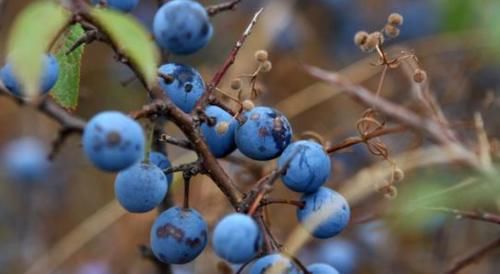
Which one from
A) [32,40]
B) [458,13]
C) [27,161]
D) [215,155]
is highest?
[32,40]

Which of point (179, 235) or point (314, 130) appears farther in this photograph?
point (314, 130)

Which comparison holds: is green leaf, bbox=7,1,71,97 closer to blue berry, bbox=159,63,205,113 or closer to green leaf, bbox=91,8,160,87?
green leaf, bbox=91,8,160,87

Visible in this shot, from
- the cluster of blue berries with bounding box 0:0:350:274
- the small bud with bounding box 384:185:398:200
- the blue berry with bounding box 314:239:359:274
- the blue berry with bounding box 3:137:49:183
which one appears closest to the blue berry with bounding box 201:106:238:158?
the cluster of blue berries with bounding box 0:0:350:274

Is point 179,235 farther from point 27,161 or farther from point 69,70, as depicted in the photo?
point 27,161

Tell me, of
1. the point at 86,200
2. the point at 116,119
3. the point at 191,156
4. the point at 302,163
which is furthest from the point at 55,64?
the point at 86,200

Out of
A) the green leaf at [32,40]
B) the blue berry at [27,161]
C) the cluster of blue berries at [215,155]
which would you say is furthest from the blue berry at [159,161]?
the blue berry at [27,161]

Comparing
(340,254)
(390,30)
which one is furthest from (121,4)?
(340,254)

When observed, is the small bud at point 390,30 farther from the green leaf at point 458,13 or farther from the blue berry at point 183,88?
the green leaf at point 458,13
